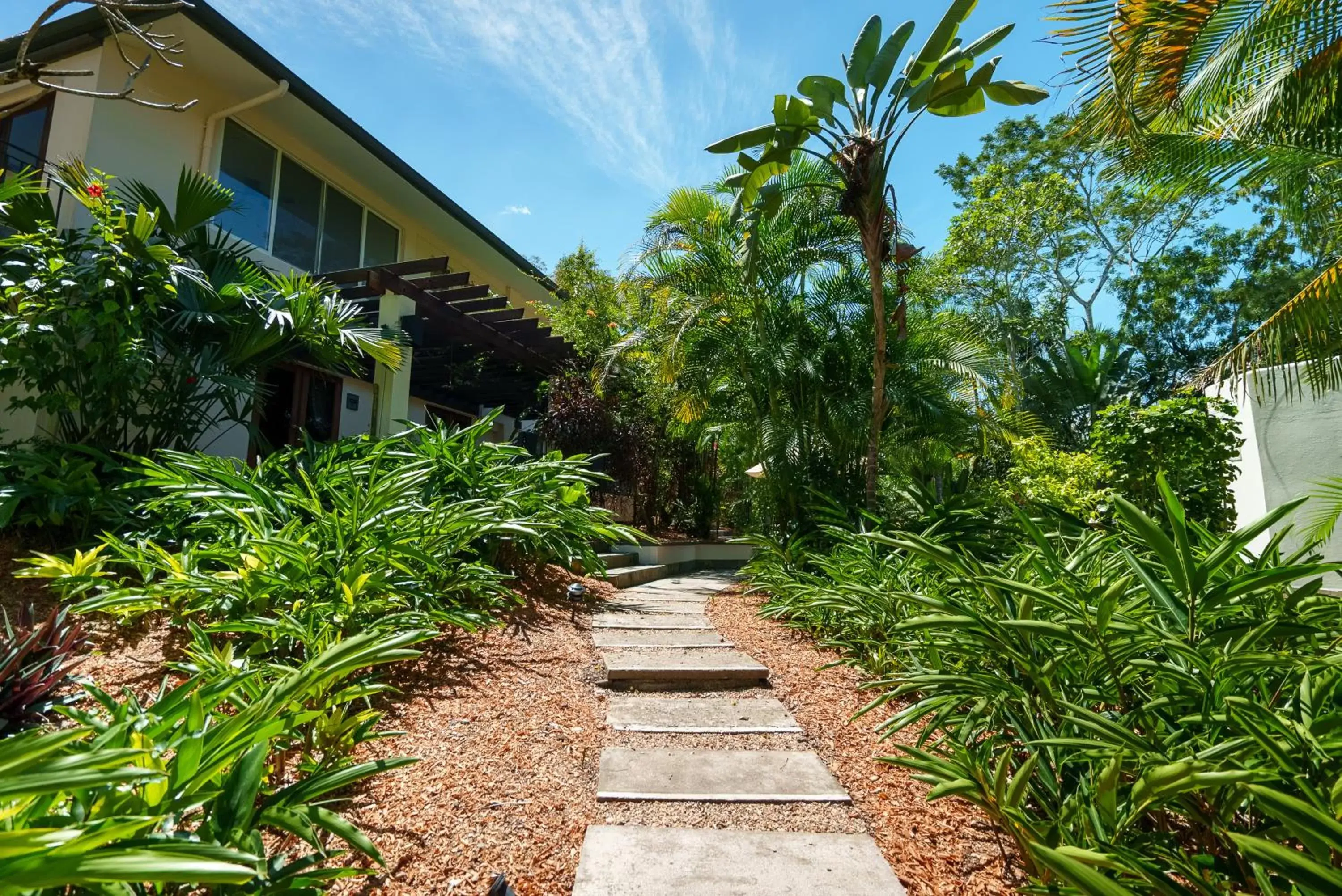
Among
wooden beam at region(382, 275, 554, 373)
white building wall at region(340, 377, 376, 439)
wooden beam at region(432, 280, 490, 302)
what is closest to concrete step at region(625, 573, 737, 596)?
wooden beam at region(382, 275, 554, 373)

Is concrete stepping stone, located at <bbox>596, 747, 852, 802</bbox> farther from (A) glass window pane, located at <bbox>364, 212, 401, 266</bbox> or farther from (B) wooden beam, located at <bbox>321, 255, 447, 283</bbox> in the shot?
(A) glass window pane, located at <bbox>364, 212, 401, 266</bbox>

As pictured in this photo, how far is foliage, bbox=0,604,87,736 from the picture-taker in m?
1.89

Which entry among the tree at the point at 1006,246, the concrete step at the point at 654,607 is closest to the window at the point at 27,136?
the concrete step at the point at 654,607

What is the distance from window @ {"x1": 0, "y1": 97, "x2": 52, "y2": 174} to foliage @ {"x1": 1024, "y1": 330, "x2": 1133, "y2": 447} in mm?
21358

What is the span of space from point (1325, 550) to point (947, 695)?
9.56 m

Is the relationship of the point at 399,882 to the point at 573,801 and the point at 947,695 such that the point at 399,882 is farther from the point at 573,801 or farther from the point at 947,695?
the point at 947,695

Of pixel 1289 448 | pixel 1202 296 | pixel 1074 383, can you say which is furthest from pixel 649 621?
pixel 1202 296

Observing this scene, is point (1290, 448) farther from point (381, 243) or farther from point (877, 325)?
point (381, 243)

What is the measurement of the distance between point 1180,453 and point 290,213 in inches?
427

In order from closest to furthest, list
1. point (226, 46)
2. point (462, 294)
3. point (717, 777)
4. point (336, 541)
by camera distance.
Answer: point (717, 777), point (336, 541), point (226, 46), point (462, 294)

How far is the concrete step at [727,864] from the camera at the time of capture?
1.73m

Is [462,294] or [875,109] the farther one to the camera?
[462,294]

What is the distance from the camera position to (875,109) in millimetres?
6000

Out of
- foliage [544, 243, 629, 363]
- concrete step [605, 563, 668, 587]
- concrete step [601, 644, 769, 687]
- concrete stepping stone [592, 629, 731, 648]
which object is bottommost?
concrete step [601, 644, 769, 687]
